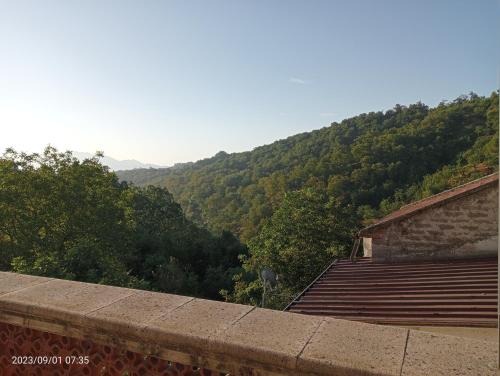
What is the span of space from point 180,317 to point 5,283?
4.88 ft

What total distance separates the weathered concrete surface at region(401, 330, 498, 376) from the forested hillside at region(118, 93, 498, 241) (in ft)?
79.2

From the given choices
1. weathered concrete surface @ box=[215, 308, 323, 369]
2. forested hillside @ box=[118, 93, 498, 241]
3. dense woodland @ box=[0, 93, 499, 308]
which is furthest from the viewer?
forested hillside @ box=[118, 93, 498, 241]

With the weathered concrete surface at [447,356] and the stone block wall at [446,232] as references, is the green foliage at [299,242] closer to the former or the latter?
the stone block wall at [446,232]

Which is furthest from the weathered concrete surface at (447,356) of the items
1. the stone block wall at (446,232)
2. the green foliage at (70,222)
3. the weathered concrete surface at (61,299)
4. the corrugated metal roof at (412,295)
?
the green foliage at (70,222)

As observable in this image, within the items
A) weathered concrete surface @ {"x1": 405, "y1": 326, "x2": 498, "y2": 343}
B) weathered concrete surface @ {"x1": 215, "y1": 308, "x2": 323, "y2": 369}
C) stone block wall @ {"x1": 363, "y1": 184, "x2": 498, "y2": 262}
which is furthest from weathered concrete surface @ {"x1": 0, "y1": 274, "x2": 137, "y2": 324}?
stone block wall @ {"x1": 363, "y1": 184, "x2": 498, "y2": 262}

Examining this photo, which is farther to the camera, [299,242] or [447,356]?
[299,242]

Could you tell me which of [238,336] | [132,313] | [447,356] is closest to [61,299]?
[132,313]

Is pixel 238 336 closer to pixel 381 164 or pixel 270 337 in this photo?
A: pixel 270 337

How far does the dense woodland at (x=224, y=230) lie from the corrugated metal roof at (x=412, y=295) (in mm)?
8472

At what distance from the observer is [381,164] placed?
44.9 metres

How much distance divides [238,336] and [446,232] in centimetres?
814

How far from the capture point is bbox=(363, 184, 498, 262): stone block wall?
27.1 ft

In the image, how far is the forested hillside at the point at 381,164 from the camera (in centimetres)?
3738

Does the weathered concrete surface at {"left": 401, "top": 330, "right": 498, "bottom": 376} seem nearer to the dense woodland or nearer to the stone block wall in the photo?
the stone block wall
